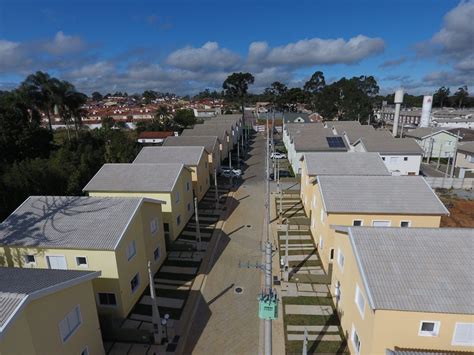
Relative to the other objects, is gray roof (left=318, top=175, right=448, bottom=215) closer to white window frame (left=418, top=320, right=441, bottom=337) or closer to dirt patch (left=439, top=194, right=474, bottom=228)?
white window frame (left=418, top=320, right=441, bottom=337)

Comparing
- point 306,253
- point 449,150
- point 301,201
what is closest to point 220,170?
point 301,201

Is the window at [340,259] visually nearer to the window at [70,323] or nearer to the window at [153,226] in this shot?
the window at [153,226]

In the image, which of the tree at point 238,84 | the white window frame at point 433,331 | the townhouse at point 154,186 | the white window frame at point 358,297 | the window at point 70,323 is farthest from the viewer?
the tree at point 238,84

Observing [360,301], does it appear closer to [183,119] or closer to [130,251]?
[130,251]

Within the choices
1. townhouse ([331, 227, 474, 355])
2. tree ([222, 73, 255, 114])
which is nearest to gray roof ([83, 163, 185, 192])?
townhouse ([331, 227, 474, 355])

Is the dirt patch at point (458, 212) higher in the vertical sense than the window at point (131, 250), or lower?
lower

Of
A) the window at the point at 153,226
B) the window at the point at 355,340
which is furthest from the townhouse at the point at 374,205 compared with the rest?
the window at the point at 153,226
